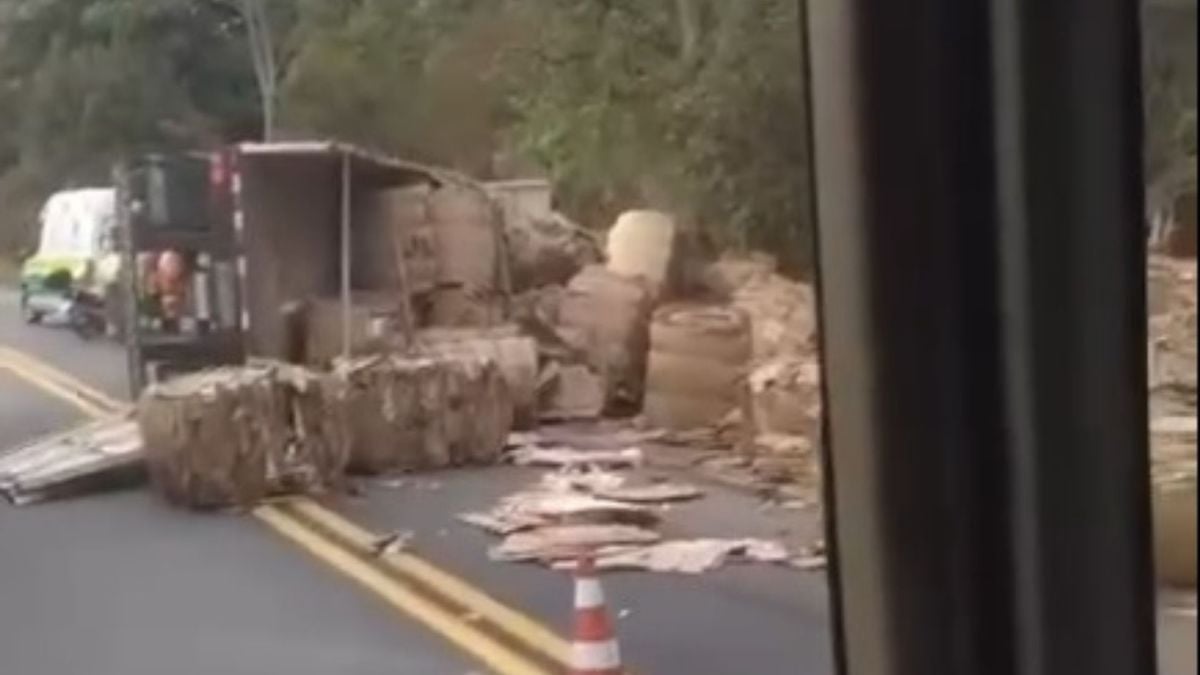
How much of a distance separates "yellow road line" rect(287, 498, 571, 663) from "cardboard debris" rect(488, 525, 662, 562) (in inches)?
1.2

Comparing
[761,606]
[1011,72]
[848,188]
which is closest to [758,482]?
[761,606]

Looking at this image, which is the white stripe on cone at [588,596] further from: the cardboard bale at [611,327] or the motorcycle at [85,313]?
the motorcycle at [85,313]

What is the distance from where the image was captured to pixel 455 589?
1.41 meters

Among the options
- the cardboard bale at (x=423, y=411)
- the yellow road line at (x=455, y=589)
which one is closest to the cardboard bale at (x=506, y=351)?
the cardboard bale at (x=423, y=411)

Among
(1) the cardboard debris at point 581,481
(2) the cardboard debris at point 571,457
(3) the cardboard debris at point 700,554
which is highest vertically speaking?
(2) the cardboard debris at point 571,457

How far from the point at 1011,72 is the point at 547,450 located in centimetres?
37

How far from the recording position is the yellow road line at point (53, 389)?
1371mm

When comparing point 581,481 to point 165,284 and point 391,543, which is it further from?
point 165,284

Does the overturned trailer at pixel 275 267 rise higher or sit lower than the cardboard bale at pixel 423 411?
higher

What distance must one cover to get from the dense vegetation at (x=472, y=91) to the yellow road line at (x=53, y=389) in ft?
0.26

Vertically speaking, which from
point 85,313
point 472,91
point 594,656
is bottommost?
point 594,656

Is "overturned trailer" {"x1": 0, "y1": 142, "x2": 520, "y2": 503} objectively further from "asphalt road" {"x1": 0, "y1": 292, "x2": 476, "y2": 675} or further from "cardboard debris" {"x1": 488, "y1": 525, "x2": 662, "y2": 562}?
"cardboard debris" {"x1": 488, "y1": 525, "x2": 662, "y2": 562}

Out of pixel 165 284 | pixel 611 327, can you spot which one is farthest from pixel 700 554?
pixel 165 284

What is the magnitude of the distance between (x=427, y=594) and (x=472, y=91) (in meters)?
0.31
